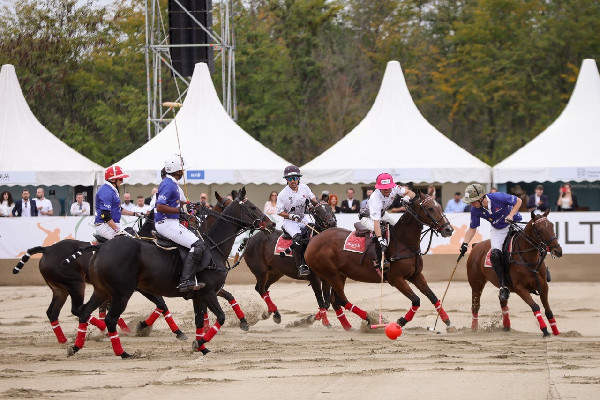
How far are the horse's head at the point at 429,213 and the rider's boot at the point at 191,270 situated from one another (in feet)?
12.3

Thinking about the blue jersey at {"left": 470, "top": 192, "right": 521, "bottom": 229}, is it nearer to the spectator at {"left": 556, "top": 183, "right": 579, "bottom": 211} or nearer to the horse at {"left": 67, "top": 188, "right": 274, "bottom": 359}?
the horse at {"left": 67, "top": 188, "right": 274, "bottom": 359}

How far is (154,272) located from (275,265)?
515cm

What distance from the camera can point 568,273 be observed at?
26078mm

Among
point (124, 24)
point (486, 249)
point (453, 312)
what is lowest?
point (453, 312)

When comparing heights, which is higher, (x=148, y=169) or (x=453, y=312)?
(x=148, y=169)

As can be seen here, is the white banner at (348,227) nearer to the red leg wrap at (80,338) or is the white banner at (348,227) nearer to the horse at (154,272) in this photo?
the horse at (154,272)

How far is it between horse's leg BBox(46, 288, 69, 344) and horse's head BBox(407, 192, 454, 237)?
17.0 ft

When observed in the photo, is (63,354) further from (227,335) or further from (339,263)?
(339,263)

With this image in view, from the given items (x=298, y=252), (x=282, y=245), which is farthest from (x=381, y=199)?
(x=282, y=245)

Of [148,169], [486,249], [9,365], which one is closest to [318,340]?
[486,249]

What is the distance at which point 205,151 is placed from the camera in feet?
99.4

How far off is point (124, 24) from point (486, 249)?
3367cm

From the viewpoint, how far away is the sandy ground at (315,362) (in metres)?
11.3

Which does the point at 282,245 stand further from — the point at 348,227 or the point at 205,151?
the point at 205,151
